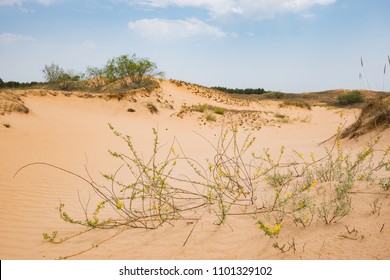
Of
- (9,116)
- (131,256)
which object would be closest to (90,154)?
(9,116)

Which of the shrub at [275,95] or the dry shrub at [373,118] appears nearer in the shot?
the dry shrub at [373,118]

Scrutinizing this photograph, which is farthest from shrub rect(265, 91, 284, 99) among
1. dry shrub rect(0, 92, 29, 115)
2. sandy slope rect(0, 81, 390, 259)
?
dry shrub rect(0, 92, 29, 115)

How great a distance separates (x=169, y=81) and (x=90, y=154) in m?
18.4

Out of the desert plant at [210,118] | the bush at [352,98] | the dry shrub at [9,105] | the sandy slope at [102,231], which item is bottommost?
the sandy slope at [102,231]

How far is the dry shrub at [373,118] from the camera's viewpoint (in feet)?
21.7

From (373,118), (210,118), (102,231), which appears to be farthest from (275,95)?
(102,231)

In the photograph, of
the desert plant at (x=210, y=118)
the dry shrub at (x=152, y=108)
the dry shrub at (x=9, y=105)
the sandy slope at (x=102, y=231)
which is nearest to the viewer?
the sandy slope at (x=102, y=231)

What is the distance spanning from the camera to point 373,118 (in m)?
6.82

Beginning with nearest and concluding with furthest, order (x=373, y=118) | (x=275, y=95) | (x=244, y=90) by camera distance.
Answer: (x=373, y=118)
(x=275, y=95)
(x=244, y=90)

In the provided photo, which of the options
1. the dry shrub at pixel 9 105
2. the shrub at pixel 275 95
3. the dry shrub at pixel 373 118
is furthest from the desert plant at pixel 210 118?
the shrub at pixel 275 95

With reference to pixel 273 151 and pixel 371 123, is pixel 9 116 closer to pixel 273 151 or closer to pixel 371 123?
pixel 273 151

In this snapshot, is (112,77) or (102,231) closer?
(102,231)

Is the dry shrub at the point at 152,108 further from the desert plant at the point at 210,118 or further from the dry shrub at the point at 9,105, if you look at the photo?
the dry shrub at the point at 9,105

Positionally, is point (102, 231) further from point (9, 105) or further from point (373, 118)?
point (9, 105)
